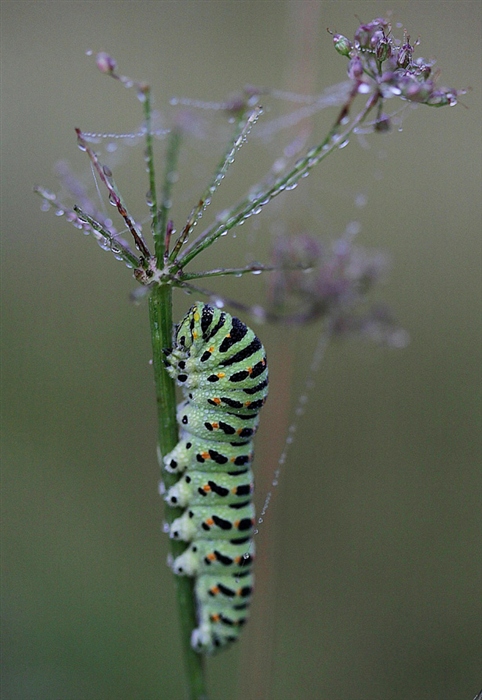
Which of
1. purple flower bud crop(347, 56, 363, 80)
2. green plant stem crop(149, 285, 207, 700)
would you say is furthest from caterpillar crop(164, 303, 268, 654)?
purple flower bud crop(347, 56, 363, 80)

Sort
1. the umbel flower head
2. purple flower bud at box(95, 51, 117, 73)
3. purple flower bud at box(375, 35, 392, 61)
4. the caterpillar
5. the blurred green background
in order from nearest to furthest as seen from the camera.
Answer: purple flower bud at box(95, 51, 117, 73) → purple flower bud at box(375, 35, 392, 61) → the caterpillar → the umbel flower head → the blurred green background

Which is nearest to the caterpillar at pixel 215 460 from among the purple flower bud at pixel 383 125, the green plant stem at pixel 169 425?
the green plant stem at pixel 169 425

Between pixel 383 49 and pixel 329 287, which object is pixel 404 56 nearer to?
pixel 383 49

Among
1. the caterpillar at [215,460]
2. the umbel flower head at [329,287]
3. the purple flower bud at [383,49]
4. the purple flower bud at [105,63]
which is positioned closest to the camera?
the purple flower bud at [105,63]

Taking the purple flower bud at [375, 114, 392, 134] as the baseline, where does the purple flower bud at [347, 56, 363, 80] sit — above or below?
above

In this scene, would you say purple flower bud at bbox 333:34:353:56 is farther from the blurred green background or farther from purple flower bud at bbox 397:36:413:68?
the blurred green background

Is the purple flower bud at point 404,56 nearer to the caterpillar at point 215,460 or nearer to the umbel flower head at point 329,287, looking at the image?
the caterpillar at point 215,460
